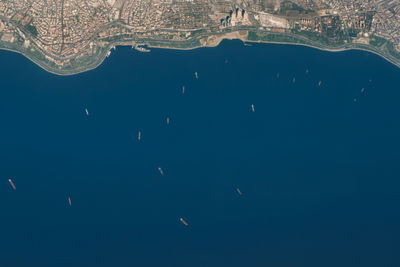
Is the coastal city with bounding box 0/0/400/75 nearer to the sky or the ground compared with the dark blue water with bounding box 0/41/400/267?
nearer to the sky

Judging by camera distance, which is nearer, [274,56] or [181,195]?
[181,195]

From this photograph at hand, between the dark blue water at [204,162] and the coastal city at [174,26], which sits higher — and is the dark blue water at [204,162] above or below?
below

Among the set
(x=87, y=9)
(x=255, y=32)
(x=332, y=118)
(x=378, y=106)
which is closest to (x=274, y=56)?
(x=255, y=32)

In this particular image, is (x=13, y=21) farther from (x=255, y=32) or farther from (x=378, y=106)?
(x=378, y=106)

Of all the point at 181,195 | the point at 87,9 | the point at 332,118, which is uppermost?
the point at 87,9

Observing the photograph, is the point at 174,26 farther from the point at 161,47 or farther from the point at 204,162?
the point at 204,162
